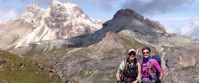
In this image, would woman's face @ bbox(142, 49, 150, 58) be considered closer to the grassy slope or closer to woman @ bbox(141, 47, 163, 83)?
woman @ bbox(141, 47, 163, 83)

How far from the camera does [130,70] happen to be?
28.4m

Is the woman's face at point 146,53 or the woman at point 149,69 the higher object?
the woman's face at point 146,53

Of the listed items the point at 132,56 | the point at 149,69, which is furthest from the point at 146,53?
the point at 149,69

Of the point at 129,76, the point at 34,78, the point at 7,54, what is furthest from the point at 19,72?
the point at 129,76

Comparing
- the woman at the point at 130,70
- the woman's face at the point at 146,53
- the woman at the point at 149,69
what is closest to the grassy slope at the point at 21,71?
the woman at the point at 130,70

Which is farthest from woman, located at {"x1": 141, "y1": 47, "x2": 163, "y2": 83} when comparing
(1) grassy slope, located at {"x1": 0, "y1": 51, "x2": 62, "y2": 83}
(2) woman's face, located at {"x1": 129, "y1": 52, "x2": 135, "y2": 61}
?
(1) grassy slope, located at {"x1": 0, "y1": 51, "x2": 62, "y2": 83}

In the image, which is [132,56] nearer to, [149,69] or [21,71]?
[149,69]

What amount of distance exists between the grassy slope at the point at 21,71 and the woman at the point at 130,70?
5590 inches

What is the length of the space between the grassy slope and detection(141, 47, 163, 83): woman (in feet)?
467

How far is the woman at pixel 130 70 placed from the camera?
28077 millimetres

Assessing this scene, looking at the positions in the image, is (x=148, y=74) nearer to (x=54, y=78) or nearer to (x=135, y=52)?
(x=135, y=52)

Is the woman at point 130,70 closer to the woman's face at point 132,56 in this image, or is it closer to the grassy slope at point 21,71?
the woman's face at point 132,56

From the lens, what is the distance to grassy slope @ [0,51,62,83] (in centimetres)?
17438

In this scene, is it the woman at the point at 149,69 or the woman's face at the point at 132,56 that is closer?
the woman's face at the point at 132,56
